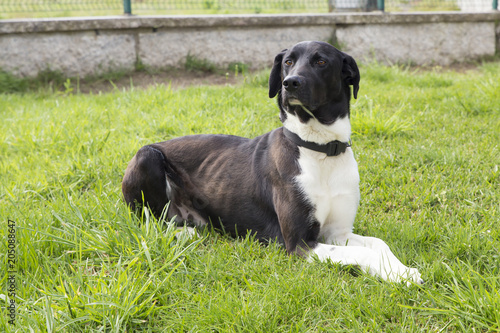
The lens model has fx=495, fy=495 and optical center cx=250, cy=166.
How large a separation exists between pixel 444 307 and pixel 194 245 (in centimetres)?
137

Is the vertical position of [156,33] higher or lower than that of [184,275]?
higher

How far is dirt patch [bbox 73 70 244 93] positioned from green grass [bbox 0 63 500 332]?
153cm

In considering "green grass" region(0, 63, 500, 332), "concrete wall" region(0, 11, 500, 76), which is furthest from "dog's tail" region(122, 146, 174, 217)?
"concrete wall" region(0, 11, 500, 76)

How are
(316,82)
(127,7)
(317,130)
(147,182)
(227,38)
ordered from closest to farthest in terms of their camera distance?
(316,82), (317,130), (147,182), (127,7), (227,38)

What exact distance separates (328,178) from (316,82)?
21.8 inches

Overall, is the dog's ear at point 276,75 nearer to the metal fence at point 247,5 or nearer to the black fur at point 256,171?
the black fur at point 256,171

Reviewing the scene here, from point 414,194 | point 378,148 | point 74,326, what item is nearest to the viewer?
point 74,326

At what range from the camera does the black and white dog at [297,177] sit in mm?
2744

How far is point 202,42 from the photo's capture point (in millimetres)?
7473

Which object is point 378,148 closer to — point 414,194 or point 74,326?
point 414,194

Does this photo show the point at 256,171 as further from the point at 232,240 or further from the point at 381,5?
the point at 381,5

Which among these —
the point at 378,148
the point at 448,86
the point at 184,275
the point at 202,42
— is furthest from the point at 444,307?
the point at 202,42

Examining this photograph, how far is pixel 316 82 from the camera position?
9.12ft

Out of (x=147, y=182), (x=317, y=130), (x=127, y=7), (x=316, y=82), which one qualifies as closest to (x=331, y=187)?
(x=317, y=130)
